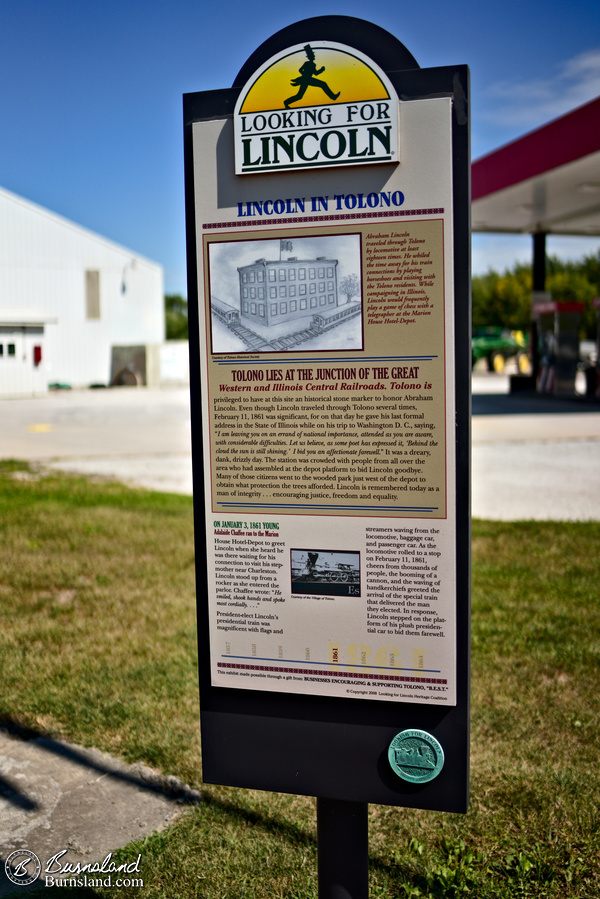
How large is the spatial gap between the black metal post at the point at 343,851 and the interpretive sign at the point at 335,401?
0.09 meters

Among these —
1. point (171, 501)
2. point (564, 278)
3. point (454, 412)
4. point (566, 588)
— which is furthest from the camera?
point (564, 278)

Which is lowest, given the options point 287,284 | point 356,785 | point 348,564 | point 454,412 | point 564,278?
point 356,785

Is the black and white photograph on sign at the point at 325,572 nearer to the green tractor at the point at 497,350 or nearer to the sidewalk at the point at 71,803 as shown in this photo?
the sidewalk at the point at 71,803

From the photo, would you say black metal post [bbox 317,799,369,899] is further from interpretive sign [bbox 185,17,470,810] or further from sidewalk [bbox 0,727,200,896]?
sidewalk [bbox 0,727,200,896]

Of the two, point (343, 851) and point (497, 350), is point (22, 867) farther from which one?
point (497, 350)

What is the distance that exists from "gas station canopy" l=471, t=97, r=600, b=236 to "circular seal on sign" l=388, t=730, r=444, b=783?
1418cm

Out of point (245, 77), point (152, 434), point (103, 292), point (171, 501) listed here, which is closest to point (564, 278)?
point (103, 292)

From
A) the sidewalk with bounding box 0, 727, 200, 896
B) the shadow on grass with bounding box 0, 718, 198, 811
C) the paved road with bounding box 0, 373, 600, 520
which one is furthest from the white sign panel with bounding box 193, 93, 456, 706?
the paved road with bounding box 0, 373, 600, 520

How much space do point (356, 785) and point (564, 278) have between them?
7844 cm

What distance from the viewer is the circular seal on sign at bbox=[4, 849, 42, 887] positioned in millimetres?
2787

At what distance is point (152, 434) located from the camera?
16.1 metres

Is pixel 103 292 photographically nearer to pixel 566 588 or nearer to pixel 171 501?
→ pixel 171 501

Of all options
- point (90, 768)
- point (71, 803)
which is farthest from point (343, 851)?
point (90, 768)

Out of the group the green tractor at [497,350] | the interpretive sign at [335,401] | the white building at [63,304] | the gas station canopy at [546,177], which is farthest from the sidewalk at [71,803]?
the green tractor at [497,350]
